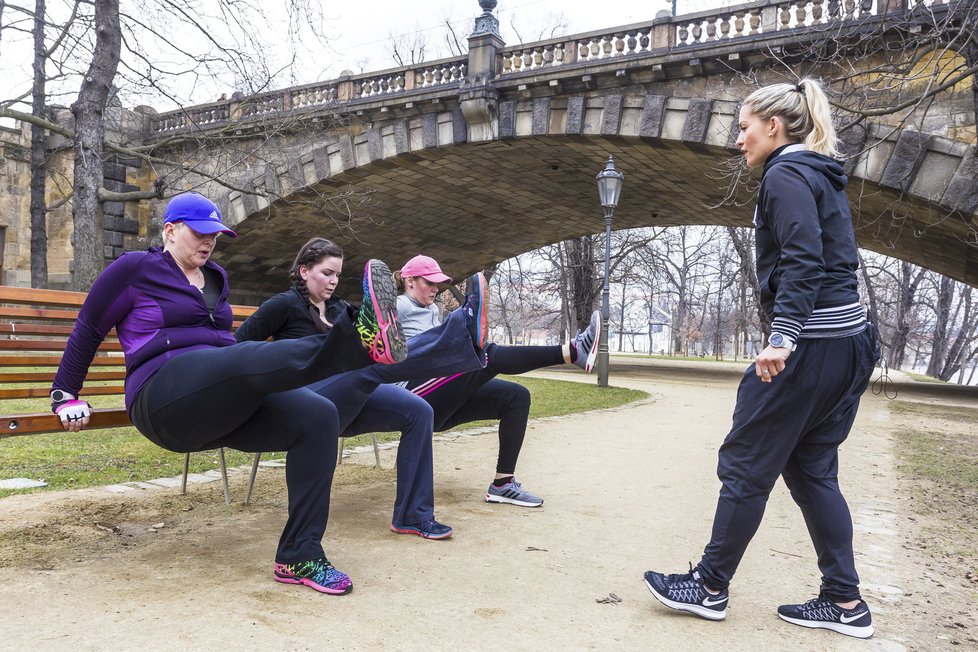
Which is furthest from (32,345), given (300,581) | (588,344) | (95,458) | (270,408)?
(588,344)

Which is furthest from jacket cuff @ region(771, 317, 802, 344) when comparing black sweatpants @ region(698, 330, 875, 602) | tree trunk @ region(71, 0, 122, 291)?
tree trunk @ region(71, 0, 122, 291)

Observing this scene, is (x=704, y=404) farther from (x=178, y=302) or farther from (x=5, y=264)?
(x=5, y=264)

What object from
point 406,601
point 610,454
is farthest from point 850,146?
point 406,601

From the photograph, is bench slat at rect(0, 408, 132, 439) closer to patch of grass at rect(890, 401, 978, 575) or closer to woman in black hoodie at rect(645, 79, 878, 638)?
woman in black hoodie at rect(645, 79, 878, 638)

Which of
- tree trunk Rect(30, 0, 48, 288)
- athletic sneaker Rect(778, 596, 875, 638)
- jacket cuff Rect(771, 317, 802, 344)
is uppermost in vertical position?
tree trunk Rect(30, 0, 48, 288)

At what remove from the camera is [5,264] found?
2278cm

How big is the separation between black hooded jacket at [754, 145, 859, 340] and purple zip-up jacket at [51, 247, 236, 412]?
208 centimetres

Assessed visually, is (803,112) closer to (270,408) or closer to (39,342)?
(270,408)

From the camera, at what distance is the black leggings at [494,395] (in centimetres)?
359

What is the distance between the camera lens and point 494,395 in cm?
409

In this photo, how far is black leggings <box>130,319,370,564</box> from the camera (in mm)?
2322

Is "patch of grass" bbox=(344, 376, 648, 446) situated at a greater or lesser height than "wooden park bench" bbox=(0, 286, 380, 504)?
lesser

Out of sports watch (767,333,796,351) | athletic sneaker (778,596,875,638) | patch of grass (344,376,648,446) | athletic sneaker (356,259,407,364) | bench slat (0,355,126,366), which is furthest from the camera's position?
patch of grass (344,376,648,446)

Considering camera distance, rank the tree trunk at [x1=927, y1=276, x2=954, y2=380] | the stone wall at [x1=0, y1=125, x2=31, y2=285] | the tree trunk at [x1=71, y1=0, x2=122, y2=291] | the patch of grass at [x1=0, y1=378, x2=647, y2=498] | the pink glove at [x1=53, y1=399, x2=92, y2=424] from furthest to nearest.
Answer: the tree trunk at [x1=927, y1=276, x2=954, y2=380], the stone wall at [x1=0, y1=125, x2=31, y2=285], the tree trunk at [x1=71, y1=0, x2=122, y2=291], the patch of grass at [x1=0, y1=378, x2=647, y2=498], the pink glove at [x1=53, y1=399, x2=92, y2=424]
